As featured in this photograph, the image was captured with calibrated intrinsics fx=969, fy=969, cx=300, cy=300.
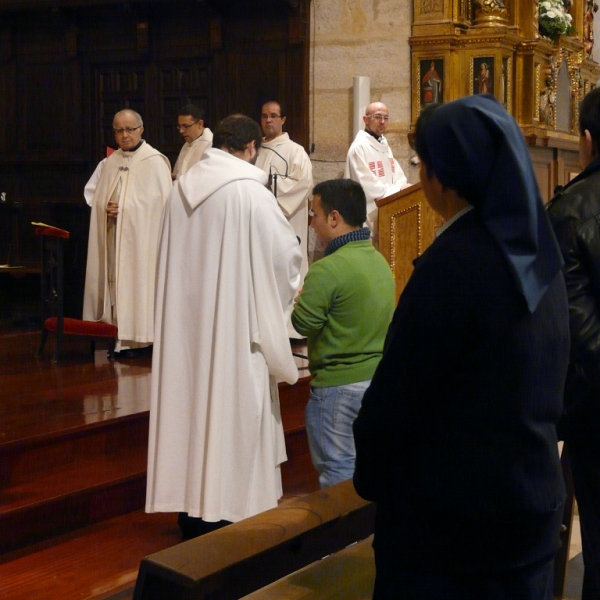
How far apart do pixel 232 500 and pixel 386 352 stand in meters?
2.53

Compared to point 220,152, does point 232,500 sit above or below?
below

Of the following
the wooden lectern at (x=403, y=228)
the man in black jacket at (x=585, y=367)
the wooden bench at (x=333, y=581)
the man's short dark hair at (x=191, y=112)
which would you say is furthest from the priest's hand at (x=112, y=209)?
the man in black jacket at (x=585, y=367)

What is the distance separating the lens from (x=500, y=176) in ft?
4.72

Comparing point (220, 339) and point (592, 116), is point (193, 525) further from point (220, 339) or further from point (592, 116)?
point (592, 116)

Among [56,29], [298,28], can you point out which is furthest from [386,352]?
[56,29]

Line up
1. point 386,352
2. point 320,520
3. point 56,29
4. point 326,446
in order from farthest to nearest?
point 56,29, point 326,446, point 320,520, point 386,352

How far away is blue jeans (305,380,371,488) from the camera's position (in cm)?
347

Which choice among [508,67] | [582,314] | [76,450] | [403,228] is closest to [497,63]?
[508,67]

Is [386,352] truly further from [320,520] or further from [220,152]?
[220,152]

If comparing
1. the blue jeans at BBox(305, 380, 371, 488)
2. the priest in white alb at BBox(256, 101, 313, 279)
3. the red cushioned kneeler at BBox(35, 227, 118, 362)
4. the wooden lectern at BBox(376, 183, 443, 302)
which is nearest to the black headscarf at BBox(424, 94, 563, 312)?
the blue jeans at BBox(305, 380, 371, 488)

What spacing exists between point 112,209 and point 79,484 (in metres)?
3.35

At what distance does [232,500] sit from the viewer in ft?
12.8

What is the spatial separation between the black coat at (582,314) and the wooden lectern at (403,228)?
543 cm

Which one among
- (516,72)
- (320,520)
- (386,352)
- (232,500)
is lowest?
(232,500)
